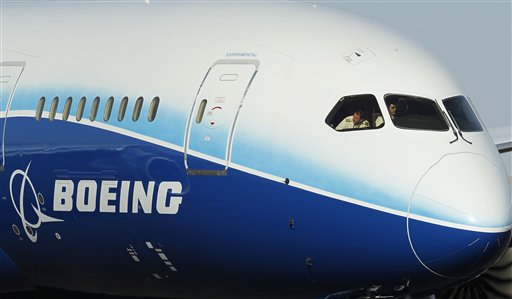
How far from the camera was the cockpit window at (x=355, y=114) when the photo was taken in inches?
782

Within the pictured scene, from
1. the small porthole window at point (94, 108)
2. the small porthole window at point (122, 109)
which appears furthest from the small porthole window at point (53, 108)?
the small porthole window at point (122, 109)

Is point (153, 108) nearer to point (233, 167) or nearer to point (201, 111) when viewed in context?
point (201, 111)

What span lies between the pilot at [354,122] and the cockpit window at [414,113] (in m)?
0.39

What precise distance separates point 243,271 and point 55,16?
5.72 m

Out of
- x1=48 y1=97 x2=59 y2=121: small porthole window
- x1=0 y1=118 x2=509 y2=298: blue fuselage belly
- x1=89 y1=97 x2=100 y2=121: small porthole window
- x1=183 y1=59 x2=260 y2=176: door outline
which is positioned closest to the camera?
x1=0 y1=118 x2=509 y2=298: blue fuselage belly

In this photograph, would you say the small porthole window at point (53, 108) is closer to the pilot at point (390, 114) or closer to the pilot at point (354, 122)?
the pilot at point (354, 122)

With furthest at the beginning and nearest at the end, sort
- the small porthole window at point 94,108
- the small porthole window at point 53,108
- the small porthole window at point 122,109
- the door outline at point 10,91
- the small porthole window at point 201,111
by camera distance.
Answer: the door outline at point 10,91 < the small porthole window at point 53,108 < the small porthole window at point 94,108 < the small porthole window at point 122,109 < the small porthole window at point 201,111

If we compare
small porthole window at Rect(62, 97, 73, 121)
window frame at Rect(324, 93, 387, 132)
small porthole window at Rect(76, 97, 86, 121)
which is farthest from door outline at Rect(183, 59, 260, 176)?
small porthole window at Rect(62, 97, 73, 121)

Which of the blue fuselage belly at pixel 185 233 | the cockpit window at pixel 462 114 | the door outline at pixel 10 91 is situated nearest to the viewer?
the blue fuselage belly at pixel 185 233

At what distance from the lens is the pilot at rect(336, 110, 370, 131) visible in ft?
65.1

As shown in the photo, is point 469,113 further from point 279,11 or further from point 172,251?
point 172,251

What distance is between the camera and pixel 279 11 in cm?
2203

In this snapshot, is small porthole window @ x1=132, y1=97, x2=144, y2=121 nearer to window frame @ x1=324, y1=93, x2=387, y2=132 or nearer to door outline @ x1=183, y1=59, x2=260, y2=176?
door outline @ x1=183, y1=59, x2=260, y2=176

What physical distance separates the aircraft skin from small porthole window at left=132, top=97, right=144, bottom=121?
0.03 meters
